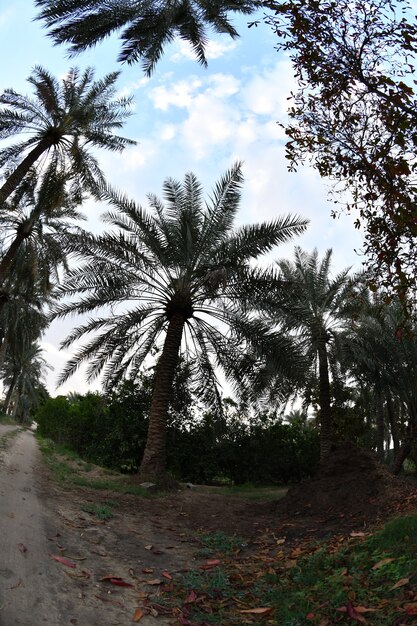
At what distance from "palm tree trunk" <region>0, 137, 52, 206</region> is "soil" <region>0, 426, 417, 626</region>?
23.0 ft

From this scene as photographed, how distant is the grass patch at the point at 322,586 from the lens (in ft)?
12.6

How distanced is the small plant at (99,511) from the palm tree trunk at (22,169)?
8.68m

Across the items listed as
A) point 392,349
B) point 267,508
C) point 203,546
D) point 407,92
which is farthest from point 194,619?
point 392,349

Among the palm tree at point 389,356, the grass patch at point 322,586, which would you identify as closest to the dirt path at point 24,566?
the grass patch at point 322,586

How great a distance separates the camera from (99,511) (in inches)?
306

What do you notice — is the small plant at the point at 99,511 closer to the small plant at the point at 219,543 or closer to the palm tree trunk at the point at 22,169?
the small plant at the point at 219,543

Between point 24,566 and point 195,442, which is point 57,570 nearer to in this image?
point 24,566

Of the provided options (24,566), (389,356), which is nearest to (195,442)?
(389,356)

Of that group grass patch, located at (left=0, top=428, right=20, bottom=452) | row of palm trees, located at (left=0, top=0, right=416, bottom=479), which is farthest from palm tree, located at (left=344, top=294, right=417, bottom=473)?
grass patch, located at (left=0, top=428, right=20, bottom=452)

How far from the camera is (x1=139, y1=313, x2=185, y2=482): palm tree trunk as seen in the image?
12.8 meters

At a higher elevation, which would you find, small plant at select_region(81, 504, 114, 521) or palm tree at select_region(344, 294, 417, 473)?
palm tree at select_region(344, 294, 417, 473)

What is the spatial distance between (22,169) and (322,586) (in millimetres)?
12962

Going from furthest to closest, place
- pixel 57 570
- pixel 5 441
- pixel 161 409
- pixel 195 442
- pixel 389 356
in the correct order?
pixel 195 442 → pixel 389 356 → pixel 5 441 → pixel 161 409 → pixel 57 570

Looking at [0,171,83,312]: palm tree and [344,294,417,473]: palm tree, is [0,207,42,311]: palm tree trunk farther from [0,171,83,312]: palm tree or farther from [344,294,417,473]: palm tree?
[344,294,417,473]: palm tree
